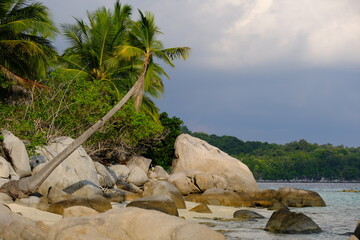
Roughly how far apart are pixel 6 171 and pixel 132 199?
553 cm

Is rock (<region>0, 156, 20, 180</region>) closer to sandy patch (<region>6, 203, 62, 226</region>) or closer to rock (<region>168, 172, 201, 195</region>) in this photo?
sandy patch (<region>6, 203, 62, 226</region>)

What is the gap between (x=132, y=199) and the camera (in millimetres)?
19359

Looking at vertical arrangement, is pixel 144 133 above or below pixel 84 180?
above

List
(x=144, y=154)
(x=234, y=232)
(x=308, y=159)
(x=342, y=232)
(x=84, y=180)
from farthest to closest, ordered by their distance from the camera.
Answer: (x=308, y=159)
(x=144, y=154)
(x=84, y=180)
(x=342, y=232)
(x=234, y=232)

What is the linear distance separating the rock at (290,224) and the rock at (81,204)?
4505mm

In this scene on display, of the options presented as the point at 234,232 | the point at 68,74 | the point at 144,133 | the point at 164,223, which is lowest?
the point at 234,232

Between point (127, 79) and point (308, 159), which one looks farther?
point (308, 159)

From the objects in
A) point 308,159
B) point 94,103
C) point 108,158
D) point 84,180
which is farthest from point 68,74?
point 308,159

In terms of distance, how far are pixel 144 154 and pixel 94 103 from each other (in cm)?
1351

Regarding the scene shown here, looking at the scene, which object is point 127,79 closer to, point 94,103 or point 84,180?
point 94,103

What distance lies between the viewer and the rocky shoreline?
7.12 metres

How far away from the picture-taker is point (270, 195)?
26094 millimetres

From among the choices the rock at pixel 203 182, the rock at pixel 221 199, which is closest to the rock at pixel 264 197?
the rock at pixel 221 199

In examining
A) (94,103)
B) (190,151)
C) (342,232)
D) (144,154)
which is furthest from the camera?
(144,154)
